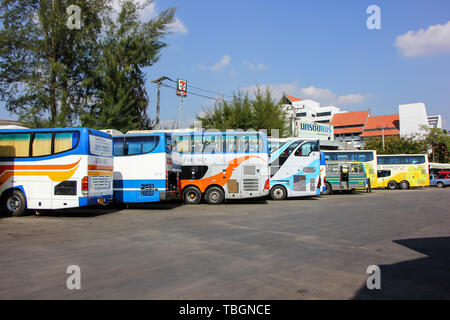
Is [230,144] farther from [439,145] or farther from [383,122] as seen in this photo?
[383,122]

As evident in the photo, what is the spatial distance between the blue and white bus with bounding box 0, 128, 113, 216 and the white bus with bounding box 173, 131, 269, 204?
16.8 ft

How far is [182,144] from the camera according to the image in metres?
16.5

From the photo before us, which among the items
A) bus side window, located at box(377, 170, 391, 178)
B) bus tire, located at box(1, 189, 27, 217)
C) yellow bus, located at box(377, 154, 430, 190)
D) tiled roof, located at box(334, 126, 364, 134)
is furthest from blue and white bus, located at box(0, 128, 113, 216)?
tiled roof, located at box(334, 126, 364, 134)

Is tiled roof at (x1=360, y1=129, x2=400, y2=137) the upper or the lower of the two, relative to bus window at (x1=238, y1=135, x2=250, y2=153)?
upper

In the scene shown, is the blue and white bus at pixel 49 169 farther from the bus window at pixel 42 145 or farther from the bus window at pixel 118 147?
the bus window at pixel 118 147

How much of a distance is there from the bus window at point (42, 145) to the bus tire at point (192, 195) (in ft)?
21.7

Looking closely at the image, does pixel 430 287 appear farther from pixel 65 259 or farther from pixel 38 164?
pixel 38 164

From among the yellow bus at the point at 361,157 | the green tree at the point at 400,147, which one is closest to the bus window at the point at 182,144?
the yellow bus at the point at 361,157

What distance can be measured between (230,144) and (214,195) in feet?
8.43

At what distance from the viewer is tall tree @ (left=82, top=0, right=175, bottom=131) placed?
72.9 ft

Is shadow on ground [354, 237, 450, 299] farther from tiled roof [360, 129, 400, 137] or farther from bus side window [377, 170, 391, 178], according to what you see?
tiled roof [360, 129, 400, 137]

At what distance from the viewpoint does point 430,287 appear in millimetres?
4301

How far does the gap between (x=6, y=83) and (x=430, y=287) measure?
2464cm

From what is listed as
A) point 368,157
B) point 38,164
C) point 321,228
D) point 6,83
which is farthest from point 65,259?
point 368,157
